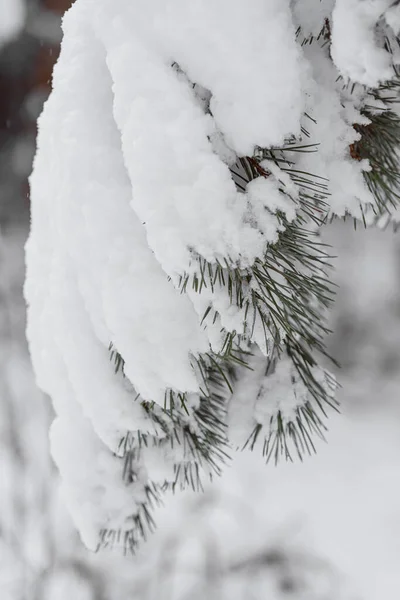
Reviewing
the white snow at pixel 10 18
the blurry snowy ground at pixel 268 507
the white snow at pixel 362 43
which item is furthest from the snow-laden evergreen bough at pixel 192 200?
the white snow at pixel 10 18

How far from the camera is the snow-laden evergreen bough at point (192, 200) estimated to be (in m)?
0.50

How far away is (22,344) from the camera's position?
3939mm

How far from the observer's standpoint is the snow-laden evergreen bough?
499mm

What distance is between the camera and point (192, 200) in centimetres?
50

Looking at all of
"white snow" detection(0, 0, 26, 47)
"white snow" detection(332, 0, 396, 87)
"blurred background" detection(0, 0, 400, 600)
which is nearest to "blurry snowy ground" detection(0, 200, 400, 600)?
"blurred background" detection(0, 0, 400, 600)

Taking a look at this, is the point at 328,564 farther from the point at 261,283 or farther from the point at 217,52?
the point at 217,52

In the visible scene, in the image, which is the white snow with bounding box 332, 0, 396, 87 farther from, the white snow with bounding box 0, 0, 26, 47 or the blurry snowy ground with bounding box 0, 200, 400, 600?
the white snow with bounding box 0, 0, 26, 47

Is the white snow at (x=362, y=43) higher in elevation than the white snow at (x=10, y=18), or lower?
lower

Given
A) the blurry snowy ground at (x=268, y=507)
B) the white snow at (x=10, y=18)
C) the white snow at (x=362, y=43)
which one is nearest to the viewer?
the white snow at (x=362, y=43)

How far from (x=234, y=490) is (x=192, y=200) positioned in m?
3.08

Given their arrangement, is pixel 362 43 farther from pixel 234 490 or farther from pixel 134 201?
pixel 234 490

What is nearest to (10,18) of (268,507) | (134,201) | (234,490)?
(134,201)

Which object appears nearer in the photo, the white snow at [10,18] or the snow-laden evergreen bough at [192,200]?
the snow-laden evergreen bough at [192,200]

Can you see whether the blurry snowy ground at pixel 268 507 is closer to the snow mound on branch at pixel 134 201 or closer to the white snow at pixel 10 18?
the white snow at pixel 10 18
